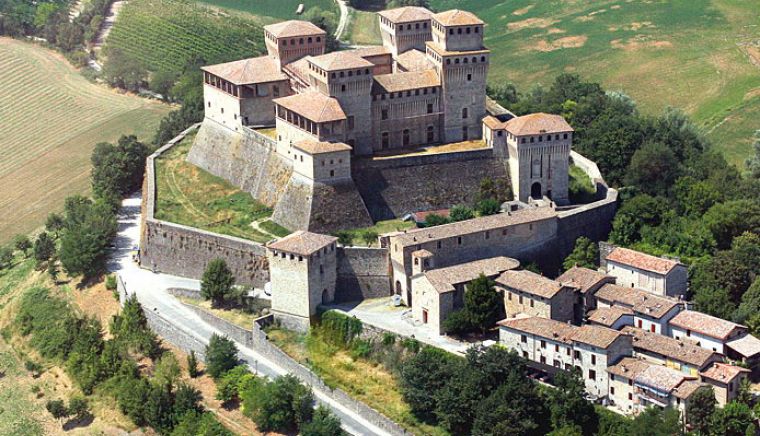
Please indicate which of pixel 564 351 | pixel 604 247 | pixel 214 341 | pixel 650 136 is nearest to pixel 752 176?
pixel 650 136

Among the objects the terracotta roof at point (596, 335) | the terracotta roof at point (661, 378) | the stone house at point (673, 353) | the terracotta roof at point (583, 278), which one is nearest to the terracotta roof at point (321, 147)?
the terracotta roof at point (583, 278)

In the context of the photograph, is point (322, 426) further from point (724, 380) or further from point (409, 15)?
Answer: point (409, 15)

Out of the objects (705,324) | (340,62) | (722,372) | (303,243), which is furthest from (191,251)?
(722,372)

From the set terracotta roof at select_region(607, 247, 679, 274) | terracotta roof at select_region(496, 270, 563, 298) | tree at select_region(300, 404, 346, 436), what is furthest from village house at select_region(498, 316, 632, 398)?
tree at select_region(300, 404, 346, 436)

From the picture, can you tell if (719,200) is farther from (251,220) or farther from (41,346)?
(41,346)

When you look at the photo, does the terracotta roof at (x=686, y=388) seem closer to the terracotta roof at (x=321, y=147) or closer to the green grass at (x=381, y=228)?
the green grass at (x=381, y=228)
